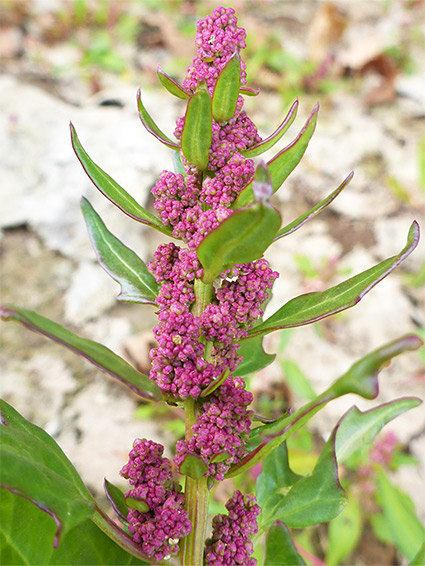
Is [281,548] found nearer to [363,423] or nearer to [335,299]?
[363,423]

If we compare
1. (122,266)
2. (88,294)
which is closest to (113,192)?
(122,266)

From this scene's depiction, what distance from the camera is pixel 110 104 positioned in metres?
3.51

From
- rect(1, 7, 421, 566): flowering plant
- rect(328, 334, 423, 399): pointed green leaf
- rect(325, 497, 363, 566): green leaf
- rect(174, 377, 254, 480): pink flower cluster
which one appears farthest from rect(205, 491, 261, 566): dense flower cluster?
rect(325, 497, 363, 566): green leaf

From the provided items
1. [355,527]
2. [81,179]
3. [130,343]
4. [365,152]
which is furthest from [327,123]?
[355,527]

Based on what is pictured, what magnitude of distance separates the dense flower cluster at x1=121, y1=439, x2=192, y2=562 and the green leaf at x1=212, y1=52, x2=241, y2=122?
473 mm

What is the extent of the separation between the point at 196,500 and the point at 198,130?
1.69 ft

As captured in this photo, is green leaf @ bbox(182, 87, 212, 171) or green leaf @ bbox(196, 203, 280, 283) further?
green leaf @ bbox(182, 87, 212, 171)

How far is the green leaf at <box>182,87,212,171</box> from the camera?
0.67 m

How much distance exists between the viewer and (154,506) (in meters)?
0.76

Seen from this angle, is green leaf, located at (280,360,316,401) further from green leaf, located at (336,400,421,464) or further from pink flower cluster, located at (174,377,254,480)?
pink flower cluster, located at (174,377,254,480)

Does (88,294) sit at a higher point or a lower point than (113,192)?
higher

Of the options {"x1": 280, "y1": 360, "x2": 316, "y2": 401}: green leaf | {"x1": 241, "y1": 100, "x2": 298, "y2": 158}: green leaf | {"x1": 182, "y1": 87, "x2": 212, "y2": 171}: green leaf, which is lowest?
{"x1": 182, "y1": 87, "x2": 212, "y2": 171}: green leaf

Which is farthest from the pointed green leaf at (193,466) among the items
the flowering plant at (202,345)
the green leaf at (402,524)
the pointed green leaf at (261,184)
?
the green leaf at (402,524)

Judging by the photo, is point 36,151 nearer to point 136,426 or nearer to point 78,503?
point 136,426
